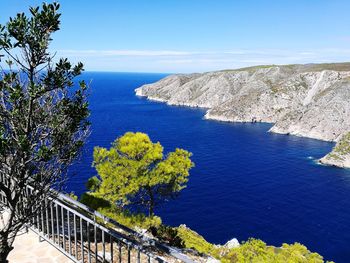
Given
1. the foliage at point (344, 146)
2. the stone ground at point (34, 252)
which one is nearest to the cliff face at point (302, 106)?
the foliage at point (344, 146)

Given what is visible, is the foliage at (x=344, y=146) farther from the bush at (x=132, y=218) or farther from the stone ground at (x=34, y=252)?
the stone ground at (x=34, y=252)

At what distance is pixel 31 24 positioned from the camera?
5.39 meters

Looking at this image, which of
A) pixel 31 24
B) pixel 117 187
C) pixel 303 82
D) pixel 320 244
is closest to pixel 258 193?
pixel 320 244

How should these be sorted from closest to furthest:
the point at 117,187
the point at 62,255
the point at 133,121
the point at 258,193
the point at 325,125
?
the point at 62,255 → the point at 117,187 → the point at 258,193 → the point at 325,125 → the point at 133,121

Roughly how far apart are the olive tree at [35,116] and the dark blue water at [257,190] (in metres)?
26.6

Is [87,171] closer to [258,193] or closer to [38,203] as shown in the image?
[258,193]

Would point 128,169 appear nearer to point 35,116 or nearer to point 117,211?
point 117,211

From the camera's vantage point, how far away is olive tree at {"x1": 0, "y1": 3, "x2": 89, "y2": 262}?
17.8 ft

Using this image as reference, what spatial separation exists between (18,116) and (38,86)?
27.4 inches

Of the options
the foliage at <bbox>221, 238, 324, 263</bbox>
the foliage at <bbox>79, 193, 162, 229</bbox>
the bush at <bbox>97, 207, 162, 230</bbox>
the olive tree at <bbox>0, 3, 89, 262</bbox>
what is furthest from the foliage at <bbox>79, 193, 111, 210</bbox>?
the olive tree at <bbox>0, 3, 89, 262</bbox>

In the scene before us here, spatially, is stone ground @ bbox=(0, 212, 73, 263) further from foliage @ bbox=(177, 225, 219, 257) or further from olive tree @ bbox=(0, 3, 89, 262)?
foliage @ bbox=(177, 225, 219, 257)

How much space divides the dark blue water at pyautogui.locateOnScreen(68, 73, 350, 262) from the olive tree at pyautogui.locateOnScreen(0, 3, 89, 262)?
26.6 meters

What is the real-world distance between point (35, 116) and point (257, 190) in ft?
249

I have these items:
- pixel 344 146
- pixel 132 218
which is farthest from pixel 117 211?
pixel 344 146
